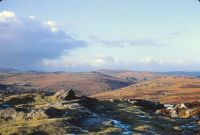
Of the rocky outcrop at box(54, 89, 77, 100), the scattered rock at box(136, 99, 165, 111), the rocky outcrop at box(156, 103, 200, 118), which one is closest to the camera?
the rocky outcrop at box(54, 89, 77, 100)

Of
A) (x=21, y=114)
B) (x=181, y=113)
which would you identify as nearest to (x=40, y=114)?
(x=21, y=114)

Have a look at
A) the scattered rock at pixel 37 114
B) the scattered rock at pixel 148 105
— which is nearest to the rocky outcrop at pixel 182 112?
the scattered rock at pixel 148 105

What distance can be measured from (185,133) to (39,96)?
25120mm

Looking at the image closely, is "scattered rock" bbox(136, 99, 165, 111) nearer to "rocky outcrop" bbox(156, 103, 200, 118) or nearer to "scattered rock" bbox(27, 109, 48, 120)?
"rocky outcrop" bbox(156, 103, 200, 118)

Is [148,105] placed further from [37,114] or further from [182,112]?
[37,114]

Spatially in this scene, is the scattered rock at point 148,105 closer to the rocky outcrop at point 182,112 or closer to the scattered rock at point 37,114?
the rocky outcrop at point 182,112

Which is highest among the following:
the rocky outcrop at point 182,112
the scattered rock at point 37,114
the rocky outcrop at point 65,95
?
the rocky outcrop at point 65,95

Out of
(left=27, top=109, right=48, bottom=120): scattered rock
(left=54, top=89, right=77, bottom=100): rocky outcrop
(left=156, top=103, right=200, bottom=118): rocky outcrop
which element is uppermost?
(left=54, top=89, right=77, bottom=100): rocky outcrop

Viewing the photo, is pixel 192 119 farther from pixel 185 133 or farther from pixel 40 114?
pixel 40 114

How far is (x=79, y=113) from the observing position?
46750mm

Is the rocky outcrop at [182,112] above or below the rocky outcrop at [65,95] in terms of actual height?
below

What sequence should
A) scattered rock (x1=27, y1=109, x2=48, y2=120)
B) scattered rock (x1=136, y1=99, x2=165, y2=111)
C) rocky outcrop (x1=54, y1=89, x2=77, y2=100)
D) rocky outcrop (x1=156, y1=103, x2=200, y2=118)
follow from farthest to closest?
scattered rock (x1=136, y1=99, x2=165, y2=111) → rocky outcrop (x1=156, y1=103, x2=200, y2=118) → rocky outcrop (x1=54, y1=89, x2=77, y2=100) → scattered rock (x1=27, y1=109, x2=48, y2=120)

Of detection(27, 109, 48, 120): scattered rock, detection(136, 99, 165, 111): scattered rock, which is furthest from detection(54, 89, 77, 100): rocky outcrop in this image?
detection(136, 99, 165, 111): scattered rock

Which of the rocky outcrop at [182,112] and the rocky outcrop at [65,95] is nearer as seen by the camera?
the rocky outcrop at [65,95]
